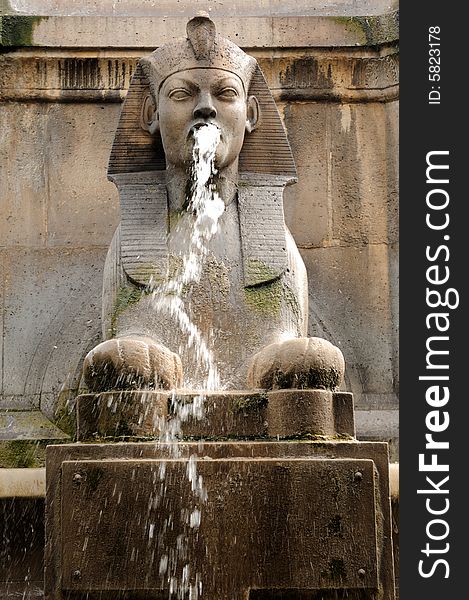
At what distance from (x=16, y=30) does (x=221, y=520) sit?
426 cm

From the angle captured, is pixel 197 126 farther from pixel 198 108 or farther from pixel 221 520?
pixel 221 520

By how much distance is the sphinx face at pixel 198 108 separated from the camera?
6438 millimetres

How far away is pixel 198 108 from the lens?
6391mm

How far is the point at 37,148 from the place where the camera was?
334 inches

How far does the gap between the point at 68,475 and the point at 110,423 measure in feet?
0.96

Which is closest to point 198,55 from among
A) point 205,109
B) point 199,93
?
point 199,93

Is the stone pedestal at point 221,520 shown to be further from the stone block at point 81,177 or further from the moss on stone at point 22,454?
the stone block at point 81,177

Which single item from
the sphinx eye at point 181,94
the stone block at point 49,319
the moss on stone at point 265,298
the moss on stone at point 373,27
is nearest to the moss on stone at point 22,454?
the stone block at point 49,319

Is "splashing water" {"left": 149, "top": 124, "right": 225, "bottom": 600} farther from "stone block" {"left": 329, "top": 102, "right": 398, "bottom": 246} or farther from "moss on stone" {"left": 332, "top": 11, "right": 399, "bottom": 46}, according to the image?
"moss on stone" {"left": 332, "top": 11, "right": 399, "bottom": 46}

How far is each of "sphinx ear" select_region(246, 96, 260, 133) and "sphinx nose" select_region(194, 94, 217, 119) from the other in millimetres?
448

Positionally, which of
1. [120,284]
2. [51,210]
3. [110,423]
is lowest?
[110,423]

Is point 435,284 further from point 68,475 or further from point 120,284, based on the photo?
point 68,475

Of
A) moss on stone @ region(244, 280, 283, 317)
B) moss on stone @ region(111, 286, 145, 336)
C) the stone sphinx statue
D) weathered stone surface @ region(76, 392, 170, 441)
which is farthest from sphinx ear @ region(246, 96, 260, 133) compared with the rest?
weathered stone surface @ region(76, 392, 170, 441)

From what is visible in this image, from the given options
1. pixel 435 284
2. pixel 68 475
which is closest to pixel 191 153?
pixel 435 284
